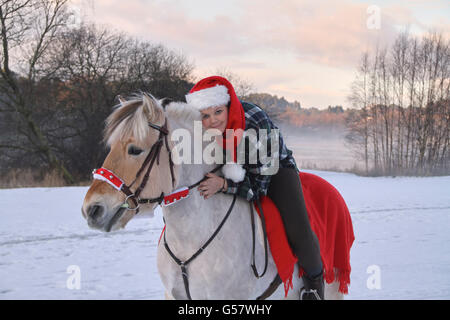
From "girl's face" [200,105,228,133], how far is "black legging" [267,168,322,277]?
1.83ft

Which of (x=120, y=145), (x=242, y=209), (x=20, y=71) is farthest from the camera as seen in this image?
(x=20, y=71)

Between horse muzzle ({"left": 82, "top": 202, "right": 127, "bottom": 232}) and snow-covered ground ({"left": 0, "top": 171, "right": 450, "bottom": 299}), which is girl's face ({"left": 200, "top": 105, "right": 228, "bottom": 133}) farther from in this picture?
snow-covered ground ({"left": 0, "top": 171, "right": 450, "bottom": 299})

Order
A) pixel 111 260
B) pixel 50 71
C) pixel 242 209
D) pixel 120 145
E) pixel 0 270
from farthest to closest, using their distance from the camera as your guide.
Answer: pixel 50 71 → pixel 111 260 → pixel 0 270 → pixel 242 209 → pixel 120 145

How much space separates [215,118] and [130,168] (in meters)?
0.76

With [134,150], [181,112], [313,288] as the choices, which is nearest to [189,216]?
[134,150]

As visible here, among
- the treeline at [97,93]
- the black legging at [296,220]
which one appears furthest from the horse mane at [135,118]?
the treeline at [97,93]

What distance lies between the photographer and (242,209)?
2.38 meters

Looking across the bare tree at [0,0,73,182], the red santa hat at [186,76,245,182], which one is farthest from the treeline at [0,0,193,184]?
the red santa hat at [186,76,245,182]

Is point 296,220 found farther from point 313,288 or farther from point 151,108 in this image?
point 151,108

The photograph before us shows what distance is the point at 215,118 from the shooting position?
94.9 inches

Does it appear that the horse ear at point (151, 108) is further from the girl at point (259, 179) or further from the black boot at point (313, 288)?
the black boot at point (313, 288)

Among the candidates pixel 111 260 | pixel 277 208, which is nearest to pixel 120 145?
pixel 277 208

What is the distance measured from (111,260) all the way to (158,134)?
4410 mm
